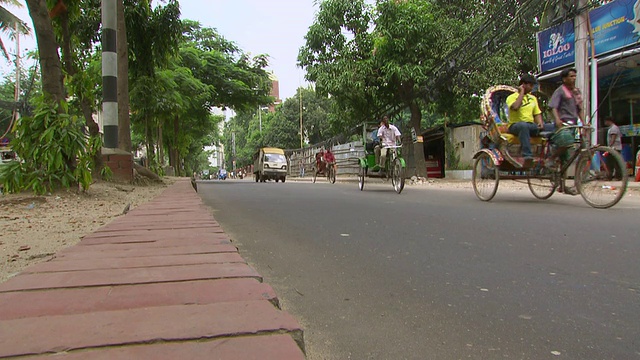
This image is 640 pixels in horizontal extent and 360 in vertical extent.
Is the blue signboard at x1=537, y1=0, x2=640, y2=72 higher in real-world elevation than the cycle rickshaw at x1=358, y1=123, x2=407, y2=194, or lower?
higher

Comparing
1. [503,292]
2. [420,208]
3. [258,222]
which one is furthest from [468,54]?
[503,292]

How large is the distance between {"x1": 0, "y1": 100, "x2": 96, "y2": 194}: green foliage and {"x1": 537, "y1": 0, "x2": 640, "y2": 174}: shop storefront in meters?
10.1

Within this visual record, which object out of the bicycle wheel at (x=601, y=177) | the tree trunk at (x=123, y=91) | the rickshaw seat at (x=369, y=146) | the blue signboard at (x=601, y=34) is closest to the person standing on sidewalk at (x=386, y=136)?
the rickshaw seat at (x=369, y=146)

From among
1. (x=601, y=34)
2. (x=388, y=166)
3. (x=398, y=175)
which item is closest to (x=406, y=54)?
(x=601, y=34)

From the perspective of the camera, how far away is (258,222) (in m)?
5.09

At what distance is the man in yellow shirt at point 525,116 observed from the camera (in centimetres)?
614

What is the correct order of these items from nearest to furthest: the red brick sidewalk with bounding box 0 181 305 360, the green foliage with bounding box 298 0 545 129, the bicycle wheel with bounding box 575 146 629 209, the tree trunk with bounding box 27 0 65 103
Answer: the red brick sidewalk with bounding box 0 181 305 360, the bicycle wheel with bounding box 575 146 629 209, the tree trunk with bounding box 27 0 65 103, the green foliage with bounding box 298 0 545 129

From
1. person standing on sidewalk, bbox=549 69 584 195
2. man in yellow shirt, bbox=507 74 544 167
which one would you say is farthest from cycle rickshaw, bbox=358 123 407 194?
person standing on sidewalk, bbox=549 69 584 195

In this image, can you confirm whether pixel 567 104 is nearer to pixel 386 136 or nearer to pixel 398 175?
pixel 398 175

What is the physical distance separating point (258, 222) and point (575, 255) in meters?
3.18

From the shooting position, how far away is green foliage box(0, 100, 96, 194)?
595 centimetres

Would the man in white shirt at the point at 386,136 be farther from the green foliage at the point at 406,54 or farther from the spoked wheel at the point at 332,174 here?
the spoked wheel at the point at 332,174

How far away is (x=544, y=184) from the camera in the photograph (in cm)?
646

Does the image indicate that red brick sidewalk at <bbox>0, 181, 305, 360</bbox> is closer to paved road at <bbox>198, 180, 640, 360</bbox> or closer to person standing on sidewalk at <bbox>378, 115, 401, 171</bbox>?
paved road at <bbox>198, 180, 640, 360</bbox>
